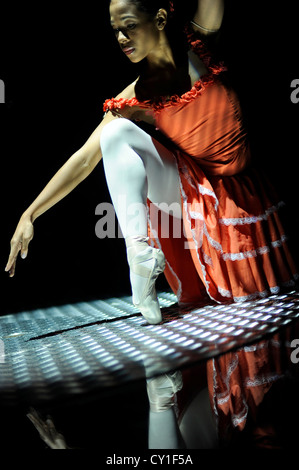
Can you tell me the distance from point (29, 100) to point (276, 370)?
160 cm

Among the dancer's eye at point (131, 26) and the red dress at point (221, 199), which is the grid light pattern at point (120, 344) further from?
the dancer's eye at point (131, 26)

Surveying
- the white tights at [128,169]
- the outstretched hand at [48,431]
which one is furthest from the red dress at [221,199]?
the outstretched hand at [48,431]

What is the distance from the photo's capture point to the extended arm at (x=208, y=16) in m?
1.03

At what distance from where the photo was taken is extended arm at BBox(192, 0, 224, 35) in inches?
40.4

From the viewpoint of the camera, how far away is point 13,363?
2.71ft

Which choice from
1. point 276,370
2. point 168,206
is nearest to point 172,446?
point 276,370

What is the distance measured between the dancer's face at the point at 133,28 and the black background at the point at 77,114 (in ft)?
0.61

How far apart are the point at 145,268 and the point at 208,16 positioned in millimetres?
613

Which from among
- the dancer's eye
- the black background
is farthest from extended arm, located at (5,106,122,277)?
the black background

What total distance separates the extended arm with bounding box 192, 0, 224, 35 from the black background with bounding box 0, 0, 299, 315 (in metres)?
0.08

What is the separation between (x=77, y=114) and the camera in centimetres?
193

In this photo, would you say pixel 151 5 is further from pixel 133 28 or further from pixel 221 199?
pixel 221 199

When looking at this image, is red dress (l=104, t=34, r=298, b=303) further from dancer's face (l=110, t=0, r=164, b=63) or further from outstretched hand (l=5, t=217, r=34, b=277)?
outstretched hand (l=5, t=217, r=34, b=277)
